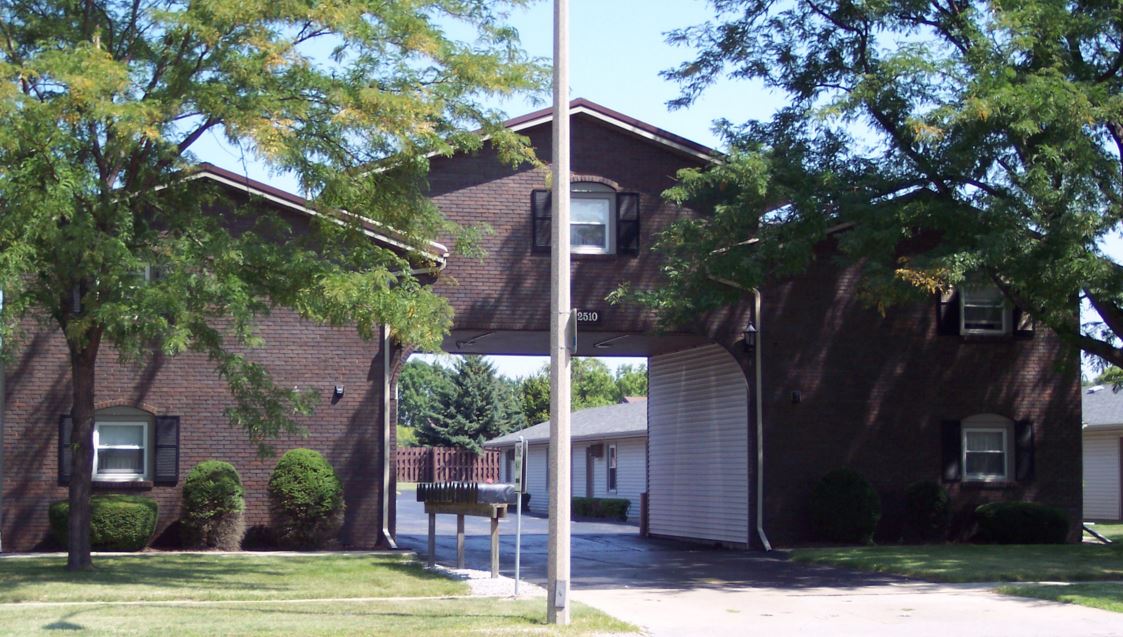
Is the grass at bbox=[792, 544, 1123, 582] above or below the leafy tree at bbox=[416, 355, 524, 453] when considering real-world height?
below

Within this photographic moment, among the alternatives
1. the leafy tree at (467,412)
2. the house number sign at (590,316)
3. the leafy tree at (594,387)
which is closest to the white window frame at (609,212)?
the house number sign at (590,316)

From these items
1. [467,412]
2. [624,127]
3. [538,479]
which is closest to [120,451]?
[624,127]

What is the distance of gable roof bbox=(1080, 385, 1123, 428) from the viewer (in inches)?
1478

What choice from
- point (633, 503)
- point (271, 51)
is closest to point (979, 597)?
point (271, 51)

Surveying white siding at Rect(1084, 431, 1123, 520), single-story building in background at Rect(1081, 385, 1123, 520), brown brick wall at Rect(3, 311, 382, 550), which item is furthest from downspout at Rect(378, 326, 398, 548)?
white siding at Rect(1084, 431, 1123, 520)

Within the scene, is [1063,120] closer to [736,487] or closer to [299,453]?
[736,487]

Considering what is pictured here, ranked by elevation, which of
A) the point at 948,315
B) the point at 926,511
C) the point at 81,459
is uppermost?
the point at 948,315

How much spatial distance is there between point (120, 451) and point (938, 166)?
1482cm

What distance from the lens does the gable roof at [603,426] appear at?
4159cm

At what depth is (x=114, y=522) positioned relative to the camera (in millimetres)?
22344

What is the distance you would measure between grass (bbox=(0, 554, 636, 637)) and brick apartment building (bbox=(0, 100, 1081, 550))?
3.55 meters

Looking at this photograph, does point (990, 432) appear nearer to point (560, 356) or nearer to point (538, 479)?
point (560, 356)

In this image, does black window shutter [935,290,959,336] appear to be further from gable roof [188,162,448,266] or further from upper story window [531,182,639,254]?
gable roof [188,162,448,266]

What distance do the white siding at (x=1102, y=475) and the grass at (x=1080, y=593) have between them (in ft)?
74.6
